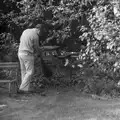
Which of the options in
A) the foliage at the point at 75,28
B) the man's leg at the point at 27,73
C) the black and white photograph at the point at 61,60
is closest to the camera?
the black and white photograph at the point at 61,60

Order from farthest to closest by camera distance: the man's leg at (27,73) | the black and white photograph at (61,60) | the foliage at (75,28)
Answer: the man's leg at (27,73) < the foliage at (75,28) < the black and white photograph at (61,60)

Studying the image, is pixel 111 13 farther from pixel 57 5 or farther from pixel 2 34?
pixel 2 34

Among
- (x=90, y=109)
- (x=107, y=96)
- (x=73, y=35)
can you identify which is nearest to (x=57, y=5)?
(x=73, y=35)

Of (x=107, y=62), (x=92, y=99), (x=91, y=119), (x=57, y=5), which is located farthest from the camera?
(x=57, y=5)

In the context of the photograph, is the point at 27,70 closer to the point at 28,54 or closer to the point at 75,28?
the point at 28,54

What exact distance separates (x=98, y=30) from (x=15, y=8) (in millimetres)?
4061

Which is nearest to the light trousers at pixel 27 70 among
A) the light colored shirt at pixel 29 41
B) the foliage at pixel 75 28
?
the light colored shirt at pixel 29 41

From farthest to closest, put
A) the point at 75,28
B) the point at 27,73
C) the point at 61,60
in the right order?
the point at 61,60
the point at 75,28
the point at 27,73

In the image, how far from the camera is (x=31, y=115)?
6691 millimetres

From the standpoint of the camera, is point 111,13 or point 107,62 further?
point 107,62

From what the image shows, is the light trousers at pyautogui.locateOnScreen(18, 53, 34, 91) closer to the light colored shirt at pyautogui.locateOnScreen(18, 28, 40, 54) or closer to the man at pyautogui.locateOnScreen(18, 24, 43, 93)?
the man at pyautogui.locateOnScreen(18, 24, 43, 93)

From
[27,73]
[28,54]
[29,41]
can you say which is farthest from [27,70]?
[29,41]

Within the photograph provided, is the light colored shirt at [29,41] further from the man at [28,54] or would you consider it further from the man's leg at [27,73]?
the man's leg at [27,73]

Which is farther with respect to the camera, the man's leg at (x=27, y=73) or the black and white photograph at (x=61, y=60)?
the man's leg at (x=27, y=73)
